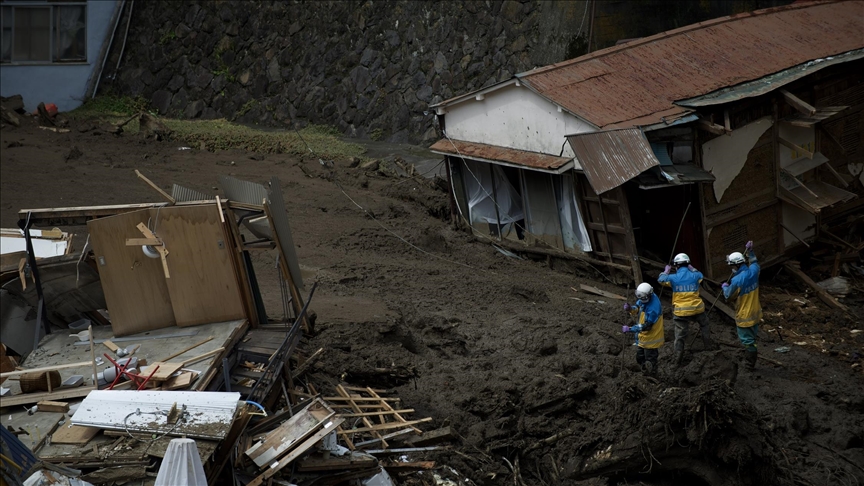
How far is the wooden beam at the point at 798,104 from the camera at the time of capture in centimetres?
1412

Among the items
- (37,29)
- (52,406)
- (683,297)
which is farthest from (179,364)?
(37,29)

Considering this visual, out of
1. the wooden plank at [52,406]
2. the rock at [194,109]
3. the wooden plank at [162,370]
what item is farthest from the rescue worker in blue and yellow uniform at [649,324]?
the rock at [194,109]

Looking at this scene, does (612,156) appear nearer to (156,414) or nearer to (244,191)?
(244,191)

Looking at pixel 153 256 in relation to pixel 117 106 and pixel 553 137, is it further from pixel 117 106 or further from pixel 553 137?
pixel 117 106

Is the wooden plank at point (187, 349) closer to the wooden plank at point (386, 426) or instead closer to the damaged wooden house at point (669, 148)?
the wooden plank at point (386, 426)

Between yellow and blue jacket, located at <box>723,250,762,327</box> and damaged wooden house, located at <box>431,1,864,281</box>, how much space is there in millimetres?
1719

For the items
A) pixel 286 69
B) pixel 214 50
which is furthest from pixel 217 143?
pixel 214 50

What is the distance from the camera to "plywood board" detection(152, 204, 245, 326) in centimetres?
880

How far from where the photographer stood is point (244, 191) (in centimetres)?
895

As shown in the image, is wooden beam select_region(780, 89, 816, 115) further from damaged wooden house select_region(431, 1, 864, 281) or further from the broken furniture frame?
the broken furniture frame

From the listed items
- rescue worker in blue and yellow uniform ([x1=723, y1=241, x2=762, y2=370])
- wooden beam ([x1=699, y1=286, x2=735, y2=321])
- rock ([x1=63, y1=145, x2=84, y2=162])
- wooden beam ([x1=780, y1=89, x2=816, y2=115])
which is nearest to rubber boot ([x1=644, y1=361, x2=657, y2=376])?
rescue worker in blue and yellow uniform ([x1=723, y1=241, x2=762, y2=370])

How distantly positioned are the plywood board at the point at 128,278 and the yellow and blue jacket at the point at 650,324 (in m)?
5.82

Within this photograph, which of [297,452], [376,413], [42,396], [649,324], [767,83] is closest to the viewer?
[297,452]

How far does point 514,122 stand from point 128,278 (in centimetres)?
823
